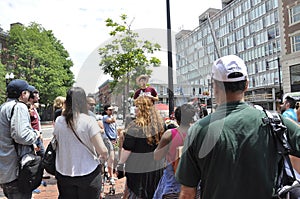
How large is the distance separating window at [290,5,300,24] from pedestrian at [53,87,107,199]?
27.4 metres

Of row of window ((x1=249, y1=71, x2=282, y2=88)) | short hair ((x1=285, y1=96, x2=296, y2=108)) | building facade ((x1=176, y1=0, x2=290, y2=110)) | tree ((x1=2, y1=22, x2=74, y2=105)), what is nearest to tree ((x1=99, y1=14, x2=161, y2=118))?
short hair ((x1=285, y1=96, x2=296, y2=108))

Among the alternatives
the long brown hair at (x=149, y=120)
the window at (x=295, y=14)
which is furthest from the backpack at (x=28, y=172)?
the window at (x=295, y=14)

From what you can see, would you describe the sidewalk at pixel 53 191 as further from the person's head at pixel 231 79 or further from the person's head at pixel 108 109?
the person's head at pixel 231 79

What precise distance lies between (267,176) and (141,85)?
3553mm

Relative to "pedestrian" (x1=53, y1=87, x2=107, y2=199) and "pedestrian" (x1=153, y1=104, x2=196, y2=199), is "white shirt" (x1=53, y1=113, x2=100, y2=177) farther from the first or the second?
"pedestrian" (x1=153, y1=104, x2=196, y2=199)

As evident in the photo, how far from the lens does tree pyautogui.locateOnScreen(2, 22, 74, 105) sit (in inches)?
1455

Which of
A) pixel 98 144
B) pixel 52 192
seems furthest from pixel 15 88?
pixel 52 192

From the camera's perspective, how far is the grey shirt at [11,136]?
9.04 feet

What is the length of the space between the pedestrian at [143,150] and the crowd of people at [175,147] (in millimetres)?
11

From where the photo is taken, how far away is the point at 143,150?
119 inches

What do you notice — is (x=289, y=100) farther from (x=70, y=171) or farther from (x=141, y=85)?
(x=70, y=171)

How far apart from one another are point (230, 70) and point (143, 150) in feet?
5.59

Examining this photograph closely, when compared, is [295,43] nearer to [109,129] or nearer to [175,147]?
[109,129]

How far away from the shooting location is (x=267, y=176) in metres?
1.51
